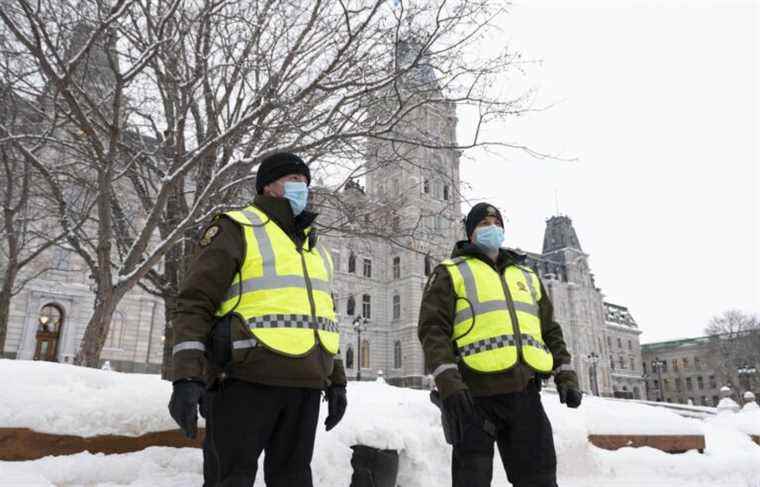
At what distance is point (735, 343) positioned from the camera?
60406mm

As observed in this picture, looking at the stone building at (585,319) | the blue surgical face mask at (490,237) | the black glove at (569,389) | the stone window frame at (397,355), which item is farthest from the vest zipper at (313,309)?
the stone building at (585,319)

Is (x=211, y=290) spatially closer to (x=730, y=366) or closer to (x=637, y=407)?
(x=637, y=407)

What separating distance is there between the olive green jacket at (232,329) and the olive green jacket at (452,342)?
0.80m

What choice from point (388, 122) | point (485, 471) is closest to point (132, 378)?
point (485, 471)

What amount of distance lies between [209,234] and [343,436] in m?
2.53

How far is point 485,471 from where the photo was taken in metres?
3.18

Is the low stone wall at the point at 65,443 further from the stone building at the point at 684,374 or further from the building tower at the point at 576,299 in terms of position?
the stone building at the point at 684,374

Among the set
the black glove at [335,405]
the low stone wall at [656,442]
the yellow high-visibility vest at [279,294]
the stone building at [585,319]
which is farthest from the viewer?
the stone building at [585,319]

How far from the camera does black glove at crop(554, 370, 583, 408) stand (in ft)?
11.6

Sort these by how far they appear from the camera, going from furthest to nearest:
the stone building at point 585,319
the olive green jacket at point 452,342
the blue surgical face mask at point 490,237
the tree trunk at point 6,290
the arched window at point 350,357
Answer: the stone building at point 585,319
the arched window at point 350,357
the tree trunk at point 6,290
the blue surgical face mask at point 490,237
the olive green jacket at point 452,342

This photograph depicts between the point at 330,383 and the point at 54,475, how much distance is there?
199cm

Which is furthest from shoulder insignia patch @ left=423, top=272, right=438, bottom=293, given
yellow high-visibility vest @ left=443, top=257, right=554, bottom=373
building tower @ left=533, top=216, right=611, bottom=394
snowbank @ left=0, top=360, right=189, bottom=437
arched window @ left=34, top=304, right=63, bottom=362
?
building tower @ left=533, top=216, right=611, bottom=394

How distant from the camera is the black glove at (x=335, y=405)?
9.90 ft

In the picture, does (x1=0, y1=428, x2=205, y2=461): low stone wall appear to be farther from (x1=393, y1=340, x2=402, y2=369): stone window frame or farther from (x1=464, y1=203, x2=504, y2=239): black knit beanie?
(x1=393, y1=340, x2=402, y2=369): stone window frame
